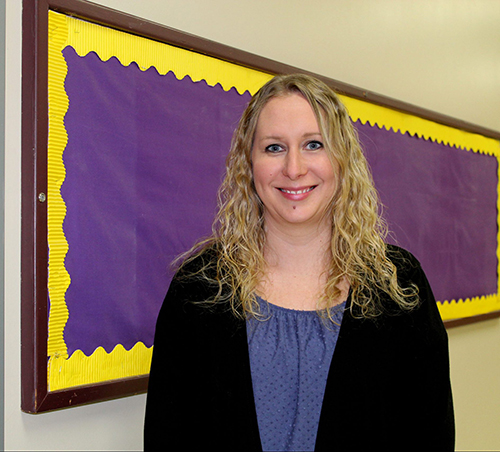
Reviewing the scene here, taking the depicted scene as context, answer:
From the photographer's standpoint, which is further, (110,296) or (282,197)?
(110,296)

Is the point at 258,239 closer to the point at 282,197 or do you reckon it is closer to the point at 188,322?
the point at 282,197

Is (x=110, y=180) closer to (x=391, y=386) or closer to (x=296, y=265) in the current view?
(x=296, y=265)

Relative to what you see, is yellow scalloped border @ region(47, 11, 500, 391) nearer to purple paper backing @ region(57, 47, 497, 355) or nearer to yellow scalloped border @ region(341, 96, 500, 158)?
purple paper backing @ region(57, 47, 497, 355)

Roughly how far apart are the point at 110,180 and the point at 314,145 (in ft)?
1.63

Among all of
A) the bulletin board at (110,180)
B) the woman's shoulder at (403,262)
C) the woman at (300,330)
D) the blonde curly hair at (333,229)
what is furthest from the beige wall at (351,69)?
the woman's shoulder at (403,262)

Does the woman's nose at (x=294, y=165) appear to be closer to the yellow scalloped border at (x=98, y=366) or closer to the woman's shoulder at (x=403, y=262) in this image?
the woman's shoulder at (x=403, y=262)

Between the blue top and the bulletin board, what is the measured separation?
15.5 inches

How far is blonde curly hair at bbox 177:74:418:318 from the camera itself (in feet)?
3.88

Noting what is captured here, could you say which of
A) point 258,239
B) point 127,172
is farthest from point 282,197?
point 127,172

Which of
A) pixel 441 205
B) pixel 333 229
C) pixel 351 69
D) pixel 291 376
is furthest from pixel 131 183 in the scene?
pixel 441 205

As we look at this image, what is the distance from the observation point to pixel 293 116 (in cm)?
118

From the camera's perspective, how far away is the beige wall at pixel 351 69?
4.01 feet

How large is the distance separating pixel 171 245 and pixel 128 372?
0.34 metres

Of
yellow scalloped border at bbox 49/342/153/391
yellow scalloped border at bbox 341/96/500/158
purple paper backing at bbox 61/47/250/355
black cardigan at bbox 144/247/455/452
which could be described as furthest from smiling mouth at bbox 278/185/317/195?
yellow scalloped border at bbox 341/96/500/158
